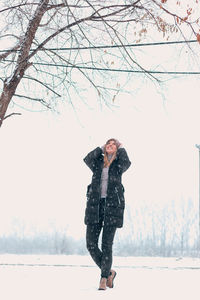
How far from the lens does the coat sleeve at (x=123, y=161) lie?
4363mm

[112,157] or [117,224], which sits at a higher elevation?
[112,157]

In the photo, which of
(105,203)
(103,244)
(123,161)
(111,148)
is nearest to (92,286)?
(103,244)

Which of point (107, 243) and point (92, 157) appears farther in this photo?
point (92, 157)

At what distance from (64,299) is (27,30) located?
3.14 meters

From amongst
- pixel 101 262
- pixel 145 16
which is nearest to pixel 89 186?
pixel 101 262

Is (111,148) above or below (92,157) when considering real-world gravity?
above

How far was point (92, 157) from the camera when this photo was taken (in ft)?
14.6

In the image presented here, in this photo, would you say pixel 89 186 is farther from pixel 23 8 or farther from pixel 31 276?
pixel 23 8

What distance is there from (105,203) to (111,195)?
0.10 metres

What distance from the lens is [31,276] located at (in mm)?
5352

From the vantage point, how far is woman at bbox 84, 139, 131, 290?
14.0ft

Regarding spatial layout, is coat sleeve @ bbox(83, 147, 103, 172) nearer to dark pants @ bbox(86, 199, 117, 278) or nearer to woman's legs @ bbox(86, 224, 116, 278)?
dark pants @ bbox(86, 199, 117, 278)

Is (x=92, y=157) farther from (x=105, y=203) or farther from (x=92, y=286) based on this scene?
(x=92, y=286)

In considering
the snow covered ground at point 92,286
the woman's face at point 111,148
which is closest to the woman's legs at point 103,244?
the snow covered ground at point 92,286
